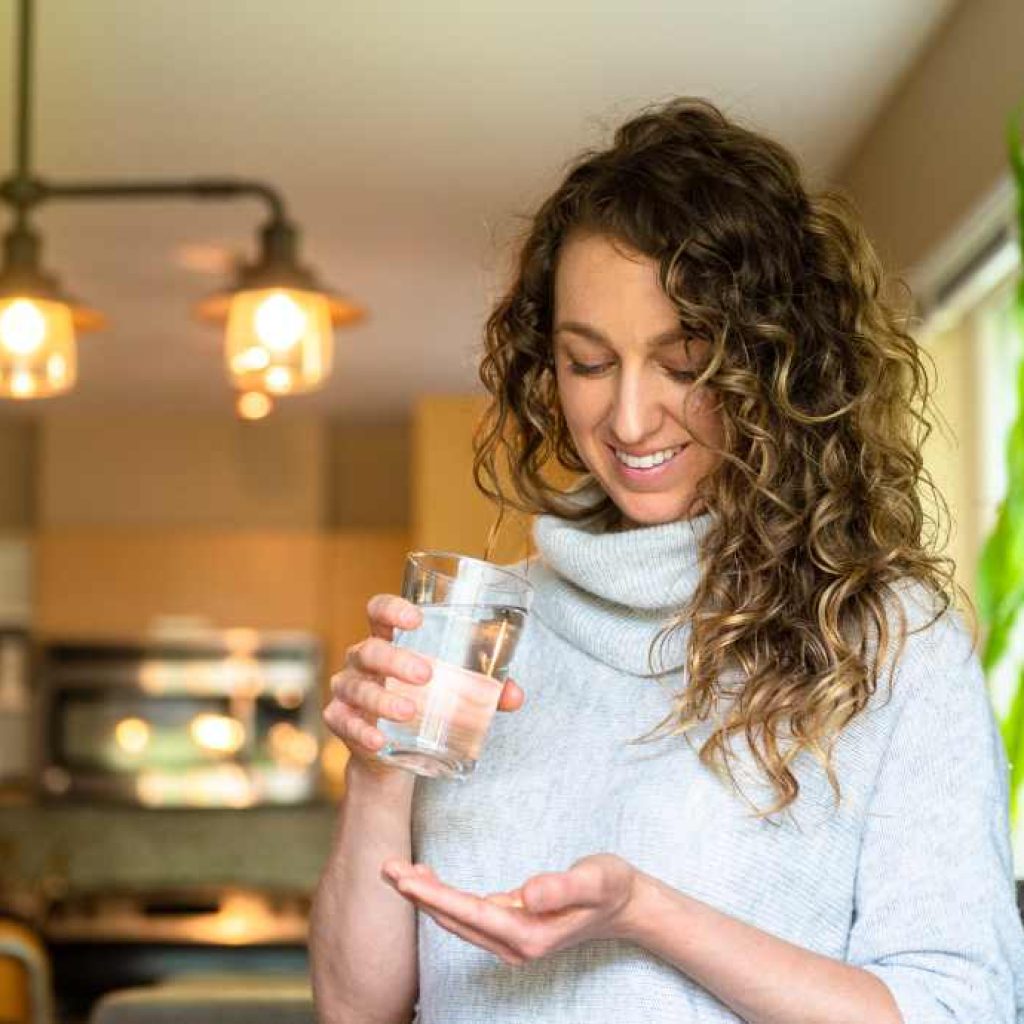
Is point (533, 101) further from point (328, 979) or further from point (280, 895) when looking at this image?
point (280, 895)

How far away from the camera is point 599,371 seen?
1.29m

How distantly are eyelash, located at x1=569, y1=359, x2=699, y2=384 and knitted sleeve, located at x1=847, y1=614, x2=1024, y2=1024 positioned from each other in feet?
0.79

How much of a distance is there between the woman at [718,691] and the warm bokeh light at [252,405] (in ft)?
5.61

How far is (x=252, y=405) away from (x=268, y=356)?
0.59 metres

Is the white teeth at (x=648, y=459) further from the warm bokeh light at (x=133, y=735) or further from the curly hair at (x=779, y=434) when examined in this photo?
the warm bokeh light at (x=133, y=735)

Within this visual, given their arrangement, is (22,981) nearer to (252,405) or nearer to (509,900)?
(252,405)

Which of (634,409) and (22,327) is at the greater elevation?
(634,409)

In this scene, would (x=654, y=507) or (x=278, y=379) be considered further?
(x=278, y=379)

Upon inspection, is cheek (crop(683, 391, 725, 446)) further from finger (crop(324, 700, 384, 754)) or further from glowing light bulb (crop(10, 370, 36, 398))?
glowing light bulb (crop(10, 370, 36, 398))

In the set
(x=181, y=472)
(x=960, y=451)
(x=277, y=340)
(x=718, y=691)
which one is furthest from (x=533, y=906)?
(x=181, y=472)

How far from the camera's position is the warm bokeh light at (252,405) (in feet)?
10.0

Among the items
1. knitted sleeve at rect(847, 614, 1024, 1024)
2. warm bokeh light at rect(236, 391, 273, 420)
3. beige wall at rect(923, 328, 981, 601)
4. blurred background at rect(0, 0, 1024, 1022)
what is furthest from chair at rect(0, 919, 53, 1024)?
knitted sleeve at rect(847, 614, 1024, 1024)

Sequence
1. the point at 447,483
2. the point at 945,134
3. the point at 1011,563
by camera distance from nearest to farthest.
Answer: the point at 1011,563, the point at 945,134, the point at 447,483

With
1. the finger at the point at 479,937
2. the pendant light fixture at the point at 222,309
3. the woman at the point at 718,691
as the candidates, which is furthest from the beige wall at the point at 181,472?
the finger at the point at 479,937
